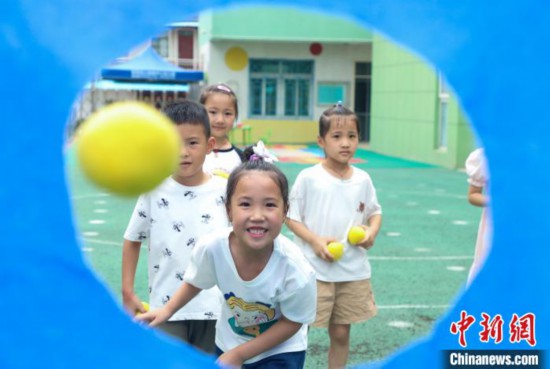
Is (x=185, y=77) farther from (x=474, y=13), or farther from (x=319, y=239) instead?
(x=474, y=13)

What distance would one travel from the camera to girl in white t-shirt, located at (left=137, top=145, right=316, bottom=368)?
206 cm

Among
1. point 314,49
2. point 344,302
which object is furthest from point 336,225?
point 314,49

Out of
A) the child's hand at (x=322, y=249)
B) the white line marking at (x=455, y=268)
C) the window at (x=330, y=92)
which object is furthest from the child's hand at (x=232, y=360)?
the window at (x=330, y=92)

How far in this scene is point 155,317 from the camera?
2.25 m

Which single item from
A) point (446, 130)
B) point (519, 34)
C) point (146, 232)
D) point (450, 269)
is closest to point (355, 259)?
point (146, 232)

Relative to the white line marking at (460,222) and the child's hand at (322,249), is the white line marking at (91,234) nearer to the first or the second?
the white line marking at (460,222)

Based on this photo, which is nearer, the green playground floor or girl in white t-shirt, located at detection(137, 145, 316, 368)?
girl in white t-shirt, located at detection(137, 145, 316, 368)

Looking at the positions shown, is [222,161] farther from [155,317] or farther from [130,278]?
[155,317]

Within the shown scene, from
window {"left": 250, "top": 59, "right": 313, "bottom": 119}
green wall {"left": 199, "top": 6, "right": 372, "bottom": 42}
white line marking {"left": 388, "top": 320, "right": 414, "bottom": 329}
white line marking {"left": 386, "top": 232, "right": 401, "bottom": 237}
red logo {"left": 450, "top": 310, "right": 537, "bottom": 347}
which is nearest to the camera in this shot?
red logo {"left": 450, "top": 310, "right": 537, "bottom": 347}

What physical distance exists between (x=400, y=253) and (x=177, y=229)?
133 inches

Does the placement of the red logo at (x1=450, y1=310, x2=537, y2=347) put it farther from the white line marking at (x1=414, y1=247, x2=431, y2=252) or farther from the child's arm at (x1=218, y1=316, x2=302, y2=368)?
the white line marking at (x1=414, y1=247, x2=431, y2=252)

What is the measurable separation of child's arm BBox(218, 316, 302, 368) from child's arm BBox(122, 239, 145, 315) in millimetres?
448

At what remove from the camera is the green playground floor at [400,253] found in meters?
3.74

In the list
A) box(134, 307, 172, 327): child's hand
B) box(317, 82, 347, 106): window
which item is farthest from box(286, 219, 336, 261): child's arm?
box(317, 82, 347, 106): window
